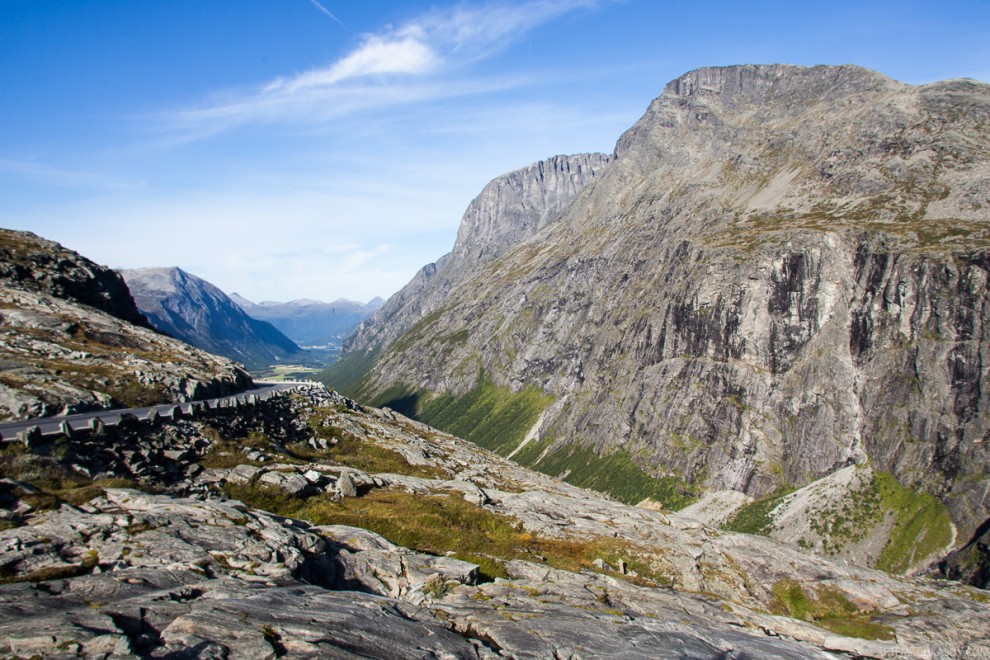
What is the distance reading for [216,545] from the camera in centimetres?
2711

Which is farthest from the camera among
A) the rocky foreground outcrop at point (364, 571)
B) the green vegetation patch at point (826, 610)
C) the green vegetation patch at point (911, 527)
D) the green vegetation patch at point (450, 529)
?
the green vegetation patch at point (911, 527)

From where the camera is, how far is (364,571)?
30453 millimetres

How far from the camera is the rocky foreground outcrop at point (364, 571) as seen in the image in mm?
19422

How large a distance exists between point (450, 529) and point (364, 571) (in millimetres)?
13234

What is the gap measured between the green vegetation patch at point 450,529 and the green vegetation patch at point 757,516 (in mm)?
131011

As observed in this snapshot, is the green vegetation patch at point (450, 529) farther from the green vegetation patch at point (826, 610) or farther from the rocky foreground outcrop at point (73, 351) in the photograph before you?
the rocky foreground outcrop at point (73, 351)

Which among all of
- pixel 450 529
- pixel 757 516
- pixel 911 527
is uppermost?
pixel 450 529

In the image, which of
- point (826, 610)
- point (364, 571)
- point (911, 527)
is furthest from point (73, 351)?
point (911, 527)

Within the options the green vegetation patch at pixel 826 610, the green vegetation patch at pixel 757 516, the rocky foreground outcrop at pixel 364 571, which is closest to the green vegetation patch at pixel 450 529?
the rocky foreground outcrop at pixel 364 571

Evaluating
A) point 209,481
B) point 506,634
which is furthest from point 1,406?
point 506,634

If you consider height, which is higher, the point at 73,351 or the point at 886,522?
the point at 73,351

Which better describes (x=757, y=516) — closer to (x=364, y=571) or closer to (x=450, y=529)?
(x=450, y=529)

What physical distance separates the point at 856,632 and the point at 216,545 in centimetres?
4633

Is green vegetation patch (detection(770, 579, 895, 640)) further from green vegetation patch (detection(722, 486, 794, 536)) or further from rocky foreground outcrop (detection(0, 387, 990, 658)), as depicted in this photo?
green vegetation patch (detection(722, 486, 794, 536))
